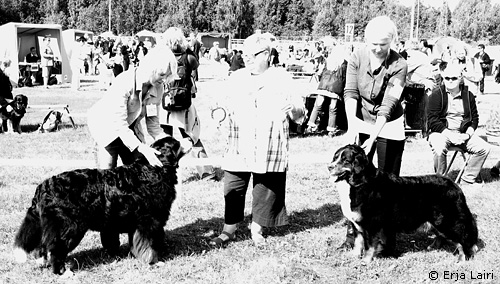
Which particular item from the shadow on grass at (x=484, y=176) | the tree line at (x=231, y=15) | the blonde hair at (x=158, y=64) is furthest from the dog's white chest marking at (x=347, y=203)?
the tree line at (x=231, y=15)

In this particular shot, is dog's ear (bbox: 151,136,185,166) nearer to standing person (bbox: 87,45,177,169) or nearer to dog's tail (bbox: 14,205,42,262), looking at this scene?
standing person (bbox: 87,45,177,169)

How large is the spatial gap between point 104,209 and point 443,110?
15.1 ft

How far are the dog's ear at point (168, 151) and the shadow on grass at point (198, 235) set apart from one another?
0.76 m

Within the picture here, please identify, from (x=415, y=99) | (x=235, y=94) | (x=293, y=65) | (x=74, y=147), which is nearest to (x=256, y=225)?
Result: (x=235, y=94)

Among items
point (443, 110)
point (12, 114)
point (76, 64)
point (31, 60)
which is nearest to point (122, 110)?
point (443, 110)

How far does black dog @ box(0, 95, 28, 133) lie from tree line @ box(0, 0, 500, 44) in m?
60.5

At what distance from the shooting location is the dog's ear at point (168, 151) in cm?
Result: 413

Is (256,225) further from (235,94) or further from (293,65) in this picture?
(293,65)

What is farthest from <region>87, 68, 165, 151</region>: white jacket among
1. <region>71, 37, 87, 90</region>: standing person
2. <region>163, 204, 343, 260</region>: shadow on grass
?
<region>71, 37, 87, 90</region>: standing person

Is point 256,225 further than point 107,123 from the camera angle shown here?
Yes

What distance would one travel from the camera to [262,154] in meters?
4.33

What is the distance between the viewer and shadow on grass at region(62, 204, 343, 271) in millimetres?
4242

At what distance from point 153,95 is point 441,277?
2.84 m

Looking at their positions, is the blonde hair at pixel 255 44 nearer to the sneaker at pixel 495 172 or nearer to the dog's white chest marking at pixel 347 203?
the dog's white chest marking at pixel 347 203
